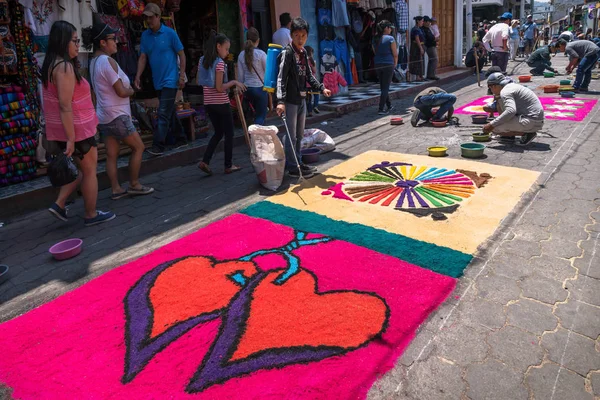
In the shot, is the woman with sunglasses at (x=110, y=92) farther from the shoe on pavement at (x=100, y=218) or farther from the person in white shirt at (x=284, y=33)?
the person in white shirt at (x=284, y=33)

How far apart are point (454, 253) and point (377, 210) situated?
1.16 metres

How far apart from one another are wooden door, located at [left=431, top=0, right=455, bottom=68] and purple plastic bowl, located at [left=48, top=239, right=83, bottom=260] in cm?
1639

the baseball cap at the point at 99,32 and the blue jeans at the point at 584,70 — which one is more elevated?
the baseball cap at the point at 99,32

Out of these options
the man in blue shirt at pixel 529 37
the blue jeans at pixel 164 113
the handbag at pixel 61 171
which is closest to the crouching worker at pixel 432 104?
the blue jeans at pixel 164 113

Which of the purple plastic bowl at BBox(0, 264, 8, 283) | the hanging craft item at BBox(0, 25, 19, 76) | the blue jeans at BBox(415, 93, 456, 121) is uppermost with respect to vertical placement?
the hanging craft item at BBox(0, 25, 19, 76)

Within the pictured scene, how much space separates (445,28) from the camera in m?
17.8

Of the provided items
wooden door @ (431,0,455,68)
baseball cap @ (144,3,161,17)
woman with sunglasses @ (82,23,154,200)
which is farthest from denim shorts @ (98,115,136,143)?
wooden door @ (431,0,455,68)

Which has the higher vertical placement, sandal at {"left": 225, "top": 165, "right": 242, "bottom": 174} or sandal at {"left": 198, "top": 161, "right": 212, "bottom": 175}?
sandal at {"left": 198, "top": 161, "right": 212, "bottom": 175}

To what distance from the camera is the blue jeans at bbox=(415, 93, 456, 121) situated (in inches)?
321

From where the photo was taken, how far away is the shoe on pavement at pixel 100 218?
478cm

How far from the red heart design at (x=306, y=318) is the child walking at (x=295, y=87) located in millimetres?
2793

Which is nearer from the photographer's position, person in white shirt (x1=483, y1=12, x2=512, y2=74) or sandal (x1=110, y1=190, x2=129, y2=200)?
sandal (x1=110, y1=190, x2=129, y2=200)

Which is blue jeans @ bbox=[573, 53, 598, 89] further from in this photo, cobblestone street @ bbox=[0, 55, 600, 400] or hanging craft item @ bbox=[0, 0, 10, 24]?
hanging craft item @ bbox=[0, 0, 10, 24]

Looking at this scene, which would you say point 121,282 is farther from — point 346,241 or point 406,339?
point 406,339
